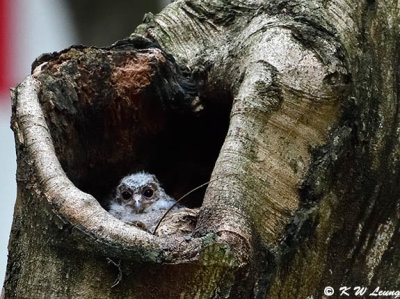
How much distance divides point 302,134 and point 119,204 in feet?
6.60

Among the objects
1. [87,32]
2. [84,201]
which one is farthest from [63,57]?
[84,201]

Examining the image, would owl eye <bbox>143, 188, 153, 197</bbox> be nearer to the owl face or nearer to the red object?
the owl face

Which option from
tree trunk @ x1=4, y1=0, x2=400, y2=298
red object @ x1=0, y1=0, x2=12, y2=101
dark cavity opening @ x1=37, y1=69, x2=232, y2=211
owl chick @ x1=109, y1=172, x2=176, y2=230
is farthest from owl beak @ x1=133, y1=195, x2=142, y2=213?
red object @ x1=0, y1=0, x2=12, y2=101

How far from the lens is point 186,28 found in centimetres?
329

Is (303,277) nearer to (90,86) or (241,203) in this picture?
(241,203)

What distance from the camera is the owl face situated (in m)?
4.00

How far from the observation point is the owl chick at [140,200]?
159 inches

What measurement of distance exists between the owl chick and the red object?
1612mm

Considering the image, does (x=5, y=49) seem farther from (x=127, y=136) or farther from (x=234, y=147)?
(x=127, y=136)

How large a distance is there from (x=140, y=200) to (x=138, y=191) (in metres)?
0.21

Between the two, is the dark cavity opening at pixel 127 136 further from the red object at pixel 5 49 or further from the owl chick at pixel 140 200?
the red object at pixel 5 49

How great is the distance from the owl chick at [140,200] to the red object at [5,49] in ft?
5.29

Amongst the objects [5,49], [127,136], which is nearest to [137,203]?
[127,136]

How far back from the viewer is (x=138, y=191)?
4309 mm
